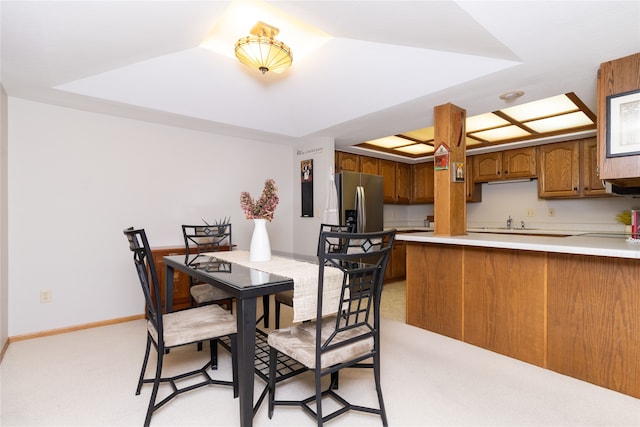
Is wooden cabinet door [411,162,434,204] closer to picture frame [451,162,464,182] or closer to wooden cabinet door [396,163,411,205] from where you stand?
wooden cabinet door [396,163,411,205]

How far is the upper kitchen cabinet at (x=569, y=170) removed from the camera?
3959 mm

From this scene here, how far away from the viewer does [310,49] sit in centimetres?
302

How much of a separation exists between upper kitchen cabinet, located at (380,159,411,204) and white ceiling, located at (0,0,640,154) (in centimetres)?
179

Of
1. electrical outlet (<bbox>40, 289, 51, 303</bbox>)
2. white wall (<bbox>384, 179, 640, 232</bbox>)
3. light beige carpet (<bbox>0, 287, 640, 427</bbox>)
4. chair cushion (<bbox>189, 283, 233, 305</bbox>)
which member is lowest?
light beige carpet (<bbox>0, 287, 640, 427</bbox>)

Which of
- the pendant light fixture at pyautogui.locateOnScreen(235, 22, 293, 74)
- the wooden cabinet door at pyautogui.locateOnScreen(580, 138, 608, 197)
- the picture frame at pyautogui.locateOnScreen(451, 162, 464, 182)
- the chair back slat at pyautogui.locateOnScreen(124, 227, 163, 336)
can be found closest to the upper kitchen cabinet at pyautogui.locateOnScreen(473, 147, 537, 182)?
the wooden cabinet door at pyautogui.locateOnScreen(580, 138, 608, 197)

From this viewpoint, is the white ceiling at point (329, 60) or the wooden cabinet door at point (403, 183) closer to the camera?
the white ceiling at point (329, 60)

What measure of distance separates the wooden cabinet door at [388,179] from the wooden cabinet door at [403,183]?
11 cm

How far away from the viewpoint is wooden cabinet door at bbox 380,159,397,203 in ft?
17.9

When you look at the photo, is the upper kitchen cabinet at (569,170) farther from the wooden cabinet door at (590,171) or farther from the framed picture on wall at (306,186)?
the framed picture on wall at (306,186)

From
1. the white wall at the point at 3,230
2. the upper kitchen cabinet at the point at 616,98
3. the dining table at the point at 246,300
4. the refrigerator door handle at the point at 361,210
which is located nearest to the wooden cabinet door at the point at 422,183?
the refrigerator door handle at the point at 361,210

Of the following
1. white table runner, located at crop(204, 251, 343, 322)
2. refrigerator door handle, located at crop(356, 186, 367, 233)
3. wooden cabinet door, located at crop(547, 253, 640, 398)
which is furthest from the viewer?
refrigerator door handle, located at crop(356, 186, 367, 233)

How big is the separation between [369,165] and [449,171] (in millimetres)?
2406

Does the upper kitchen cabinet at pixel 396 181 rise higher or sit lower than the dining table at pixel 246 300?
higher

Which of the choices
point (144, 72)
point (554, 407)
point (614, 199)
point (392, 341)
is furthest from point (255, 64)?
point (614, 199)
